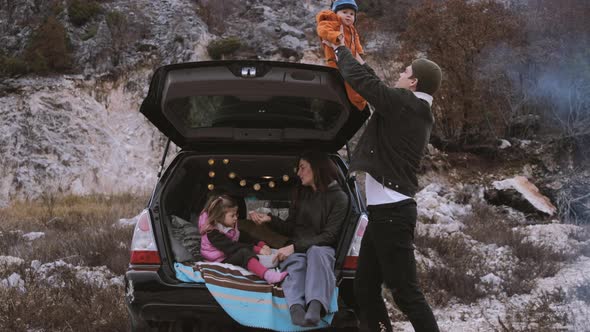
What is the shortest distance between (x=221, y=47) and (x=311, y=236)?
16.2 m

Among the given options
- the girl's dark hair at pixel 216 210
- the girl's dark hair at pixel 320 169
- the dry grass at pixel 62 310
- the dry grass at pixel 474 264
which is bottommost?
the dry grass at pixel 474 264

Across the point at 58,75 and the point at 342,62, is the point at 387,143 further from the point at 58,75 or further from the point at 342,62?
the point at 58,75

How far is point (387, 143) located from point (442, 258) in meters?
4.09

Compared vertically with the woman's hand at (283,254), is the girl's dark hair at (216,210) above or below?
above

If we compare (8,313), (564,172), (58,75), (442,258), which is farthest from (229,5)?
(8,313)

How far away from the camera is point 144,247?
319cm

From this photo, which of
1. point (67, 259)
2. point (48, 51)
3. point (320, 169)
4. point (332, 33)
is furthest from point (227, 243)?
point (48, 51)

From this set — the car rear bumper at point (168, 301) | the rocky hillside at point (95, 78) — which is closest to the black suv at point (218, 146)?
the car rear bumper at point (168, 301)

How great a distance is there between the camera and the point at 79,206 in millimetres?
11570

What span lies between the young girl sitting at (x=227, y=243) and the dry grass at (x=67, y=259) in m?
1.21

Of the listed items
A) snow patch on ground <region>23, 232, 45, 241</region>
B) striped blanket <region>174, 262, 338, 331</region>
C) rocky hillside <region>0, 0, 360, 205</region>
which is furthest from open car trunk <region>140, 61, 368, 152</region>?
rocky hillside <region>0, 0, 360, 205</region>

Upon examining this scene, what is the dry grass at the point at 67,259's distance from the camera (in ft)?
13.7

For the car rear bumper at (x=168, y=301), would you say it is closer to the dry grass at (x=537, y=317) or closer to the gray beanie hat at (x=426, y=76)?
the gray beanie hat at (x=426, y=76)

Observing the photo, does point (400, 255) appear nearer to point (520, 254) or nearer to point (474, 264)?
point (474, 264)
